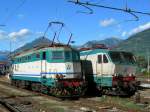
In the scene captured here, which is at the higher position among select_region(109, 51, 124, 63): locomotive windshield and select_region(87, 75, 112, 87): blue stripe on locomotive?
select_region(109, 51, 124, 63): locomotive windshield

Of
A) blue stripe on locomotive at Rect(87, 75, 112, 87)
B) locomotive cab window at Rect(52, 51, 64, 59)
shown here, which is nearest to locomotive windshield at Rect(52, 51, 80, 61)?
locomotive cab window at Rect(52, 51, 64, 59)

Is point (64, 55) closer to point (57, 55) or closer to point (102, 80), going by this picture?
point (57, 55)

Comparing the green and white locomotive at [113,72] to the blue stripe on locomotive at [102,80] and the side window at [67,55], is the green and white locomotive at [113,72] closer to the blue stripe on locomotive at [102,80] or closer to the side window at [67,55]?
the blue stripe on locomotive at [102,80]

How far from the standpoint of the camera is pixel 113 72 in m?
24.2

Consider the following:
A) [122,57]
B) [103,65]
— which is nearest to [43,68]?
[103,65]

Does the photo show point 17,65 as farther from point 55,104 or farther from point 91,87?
point 55,104

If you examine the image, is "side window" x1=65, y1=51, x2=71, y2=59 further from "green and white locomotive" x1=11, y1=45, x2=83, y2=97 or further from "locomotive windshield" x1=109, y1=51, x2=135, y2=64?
"locomotive windshield" x1=109, y1=51, x2=135, y2=64

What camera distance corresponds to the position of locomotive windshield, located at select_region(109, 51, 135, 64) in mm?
24566

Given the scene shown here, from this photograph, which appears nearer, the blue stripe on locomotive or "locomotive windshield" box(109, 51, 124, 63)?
the blue stripe on locomotive

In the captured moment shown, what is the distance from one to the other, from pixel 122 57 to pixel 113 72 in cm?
141

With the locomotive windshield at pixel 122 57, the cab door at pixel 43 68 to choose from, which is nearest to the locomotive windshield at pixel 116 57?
the locomotive windshield at pixel 122 57

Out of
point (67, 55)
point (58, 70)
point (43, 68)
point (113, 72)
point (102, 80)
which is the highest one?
point (67, 55)

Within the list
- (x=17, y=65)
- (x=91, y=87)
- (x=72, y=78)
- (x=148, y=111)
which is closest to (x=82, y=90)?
(x=72, y=78)

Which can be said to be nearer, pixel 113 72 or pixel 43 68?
pixel 113 72
